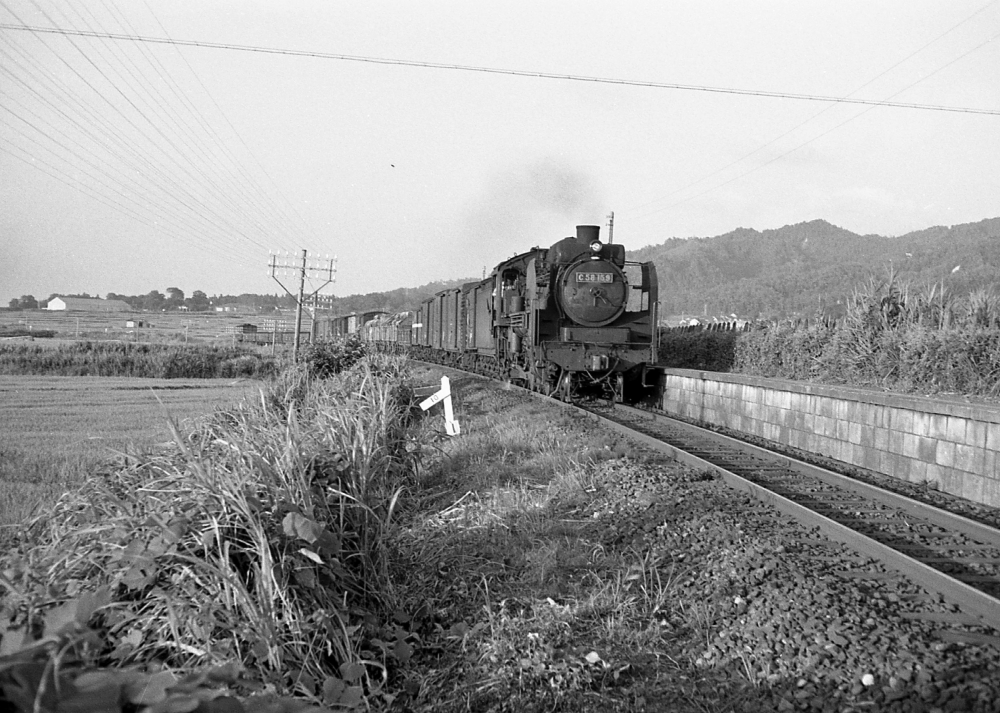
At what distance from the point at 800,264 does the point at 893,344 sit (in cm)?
8491

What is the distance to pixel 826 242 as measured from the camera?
373 feet

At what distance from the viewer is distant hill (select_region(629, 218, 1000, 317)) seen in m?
50.7

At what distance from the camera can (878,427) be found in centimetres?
970

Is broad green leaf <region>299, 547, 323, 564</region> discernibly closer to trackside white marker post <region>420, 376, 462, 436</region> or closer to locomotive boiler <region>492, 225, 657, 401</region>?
trackside white marker post <region>420, 376, 462, 436</region>

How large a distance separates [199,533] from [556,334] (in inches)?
496

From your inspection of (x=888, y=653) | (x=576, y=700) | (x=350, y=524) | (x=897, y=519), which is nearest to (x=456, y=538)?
(x=350, y=524)

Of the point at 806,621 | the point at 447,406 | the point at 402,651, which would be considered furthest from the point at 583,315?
the point at 402,651

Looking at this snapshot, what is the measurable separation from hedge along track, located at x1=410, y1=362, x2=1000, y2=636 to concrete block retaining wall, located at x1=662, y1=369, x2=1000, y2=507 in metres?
1.20

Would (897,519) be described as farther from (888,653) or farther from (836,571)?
(888,653)

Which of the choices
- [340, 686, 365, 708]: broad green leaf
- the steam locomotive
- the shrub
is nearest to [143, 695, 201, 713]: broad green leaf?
[340, 686, 365, 708]: broad green leaf

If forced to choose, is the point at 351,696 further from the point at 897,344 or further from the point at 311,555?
the point at 897,344

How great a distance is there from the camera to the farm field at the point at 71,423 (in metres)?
8.26

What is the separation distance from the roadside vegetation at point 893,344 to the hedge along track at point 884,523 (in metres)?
4.46

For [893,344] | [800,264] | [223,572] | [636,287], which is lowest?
[223,572]
